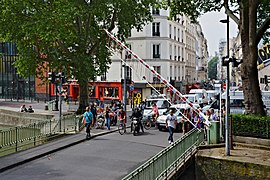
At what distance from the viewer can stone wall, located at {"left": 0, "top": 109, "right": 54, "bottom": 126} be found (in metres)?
28.6

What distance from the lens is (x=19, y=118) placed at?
3134 cm

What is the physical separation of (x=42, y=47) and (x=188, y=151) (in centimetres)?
1731

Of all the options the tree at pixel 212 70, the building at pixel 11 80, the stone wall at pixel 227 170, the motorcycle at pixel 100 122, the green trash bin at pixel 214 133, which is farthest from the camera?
the tree at pixel 212 70

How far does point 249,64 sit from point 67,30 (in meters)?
13.7

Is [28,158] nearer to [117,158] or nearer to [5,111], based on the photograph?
[117,158]

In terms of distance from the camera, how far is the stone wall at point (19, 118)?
2857 cm

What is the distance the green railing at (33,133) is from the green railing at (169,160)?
7.77m

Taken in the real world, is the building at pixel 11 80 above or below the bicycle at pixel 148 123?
above

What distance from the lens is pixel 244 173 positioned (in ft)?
37.6

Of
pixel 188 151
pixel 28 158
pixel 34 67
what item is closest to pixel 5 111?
pixel 34 67

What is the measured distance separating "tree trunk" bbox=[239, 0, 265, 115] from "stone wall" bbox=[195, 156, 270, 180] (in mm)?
4829

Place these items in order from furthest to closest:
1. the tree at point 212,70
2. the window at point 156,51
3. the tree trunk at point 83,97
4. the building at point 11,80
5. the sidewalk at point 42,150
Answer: the tree at point 212,70
the building at point 11,80
the window at point 156,51
the tree trunk at point 83,97
the sidewalk at point 42,150

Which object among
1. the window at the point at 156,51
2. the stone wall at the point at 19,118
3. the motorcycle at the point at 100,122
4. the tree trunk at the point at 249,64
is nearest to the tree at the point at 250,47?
the tree trunk at the point at 249,64

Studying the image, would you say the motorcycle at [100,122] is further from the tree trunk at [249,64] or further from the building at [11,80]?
the building at [11,80]
